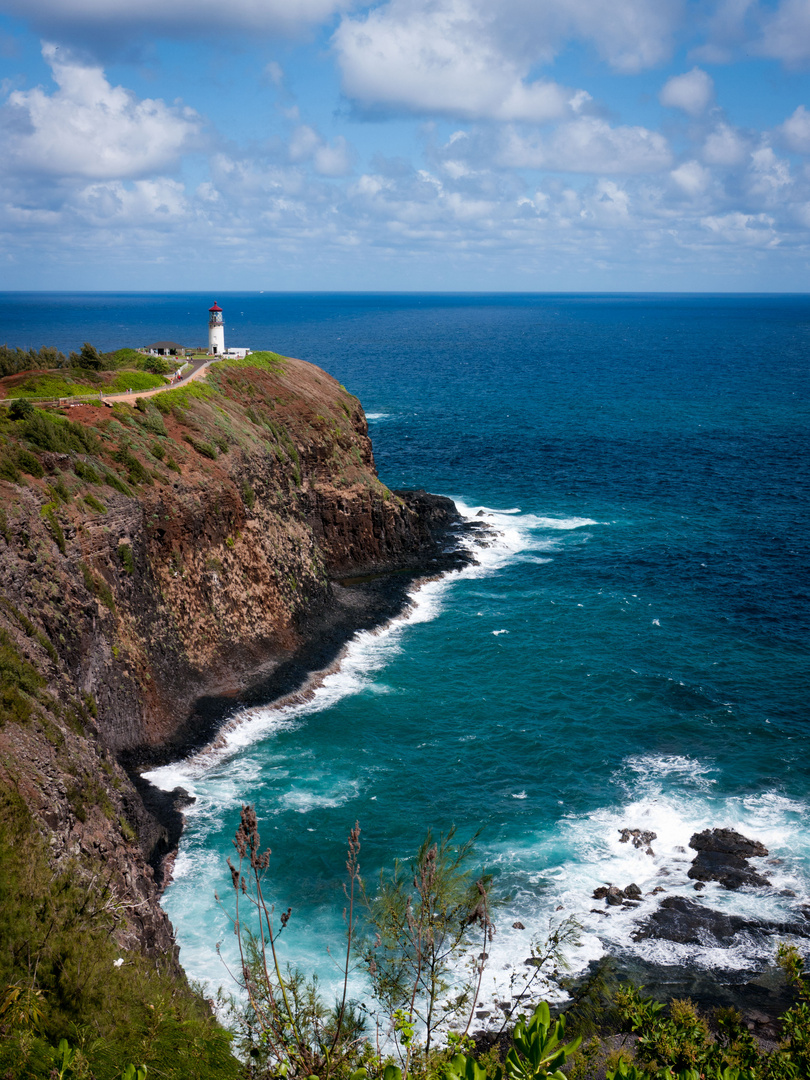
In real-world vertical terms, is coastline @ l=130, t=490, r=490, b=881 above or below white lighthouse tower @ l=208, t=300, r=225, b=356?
below

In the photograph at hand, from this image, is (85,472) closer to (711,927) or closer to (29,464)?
(29,464)

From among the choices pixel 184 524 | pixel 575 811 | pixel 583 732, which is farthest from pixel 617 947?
pixel 184 524

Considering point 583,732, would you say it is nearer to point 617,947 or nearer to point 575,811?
point 575,811

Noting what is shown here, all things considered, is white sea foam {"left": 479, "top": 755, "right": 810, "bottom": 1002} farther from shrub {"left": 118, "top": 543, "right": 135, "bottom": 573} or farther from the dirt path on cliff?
the dirt path on cliff

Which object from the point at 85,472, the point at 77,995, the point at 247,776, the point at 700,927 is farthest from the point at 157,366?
the point at 77,995

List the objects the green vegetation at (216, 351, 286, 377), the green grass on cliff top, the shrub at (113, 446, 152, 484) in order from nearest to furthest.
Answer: the shrub at (113, 446, 152, 484) < the green grass on cliff top < the green vegetation at (216, 351, 286, 377)

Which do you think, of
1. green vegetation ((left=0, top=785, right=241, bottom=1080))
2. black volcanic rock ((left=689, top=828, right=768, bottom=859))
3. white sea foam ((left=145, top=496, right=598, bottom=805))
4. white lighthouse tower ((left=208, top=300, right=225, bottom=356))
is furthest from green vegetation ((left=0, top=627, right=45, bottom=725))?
white lighthouse tower ((left=208, top=300, right=225, bottom=356))

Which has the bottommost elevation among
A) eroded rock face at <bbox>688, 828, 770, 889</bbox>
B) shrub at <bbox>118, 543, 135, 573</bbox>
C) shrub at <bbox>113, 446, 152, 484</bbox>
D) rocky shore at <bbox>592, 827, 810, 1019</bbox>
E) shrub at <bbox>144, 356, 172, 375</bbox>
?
rocky shore at <bbox>592, 827, 810, 1019</bbox>
